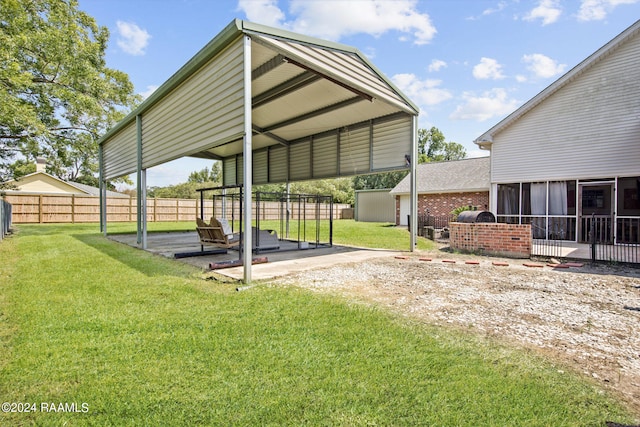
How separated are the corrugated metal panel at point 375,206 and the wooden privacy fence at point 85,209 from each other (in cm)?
799

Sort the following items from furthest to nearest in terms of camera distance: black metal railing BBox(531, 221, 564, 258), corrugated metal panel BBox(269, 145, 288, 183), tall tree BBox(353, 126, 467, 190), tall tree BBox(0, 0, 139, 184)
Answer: tall tree BBox(353, 126, 467, 190) → tall tree BBox(0, 0, 139, 184) → corrugated metal panel BBox(269, 145, 288, 183) → black metal railing BBox(531, 221, 564, 258)

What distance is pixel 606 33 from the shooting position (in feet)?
34.6

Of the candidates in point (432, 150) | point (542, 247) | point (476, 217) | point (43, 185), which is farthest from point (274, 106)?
point (432, 150)

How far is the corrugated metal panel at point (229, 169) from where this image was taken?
16297mm

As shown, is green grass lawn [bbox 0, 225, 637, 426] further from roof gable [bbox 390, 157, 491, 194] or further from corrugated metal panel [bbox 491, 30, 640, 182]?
roof gable [bbox 390, 157, 491, 194]

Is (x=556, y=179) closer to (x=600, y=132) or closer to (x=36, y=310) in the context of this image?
(x=600, y=132)

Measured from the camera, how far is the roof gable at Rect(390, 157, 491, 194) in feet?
56.6

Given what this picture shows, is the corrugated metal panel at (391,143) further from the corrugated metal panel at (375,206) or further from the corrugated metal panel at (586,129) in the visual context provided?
the corrugated metal panel at (375,206)

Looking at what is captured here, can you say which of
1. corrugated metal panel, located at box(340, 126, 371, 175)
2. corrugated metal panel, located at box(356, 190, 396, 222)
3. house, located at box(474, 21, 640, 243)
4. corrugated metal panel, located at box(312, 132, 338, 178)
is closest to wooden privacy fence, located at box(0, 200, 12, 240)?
corrugated metal panel, located at box(312, 132, 338, 178)

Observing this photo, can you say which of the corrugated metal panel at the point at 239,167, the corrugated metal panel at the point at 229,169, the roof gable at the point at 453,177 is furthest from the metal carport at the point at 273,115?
the roof gable at the point at 453,177

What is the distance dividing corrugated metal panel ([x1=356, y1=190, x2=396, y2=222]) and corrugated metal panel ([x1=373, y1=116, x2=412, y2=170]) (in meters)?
17.3

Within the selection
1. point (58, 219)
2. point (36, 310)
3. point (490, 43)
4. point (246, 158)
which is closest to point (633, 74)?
point (490, 43)

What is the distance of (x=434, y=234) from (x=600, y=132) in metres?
5.96

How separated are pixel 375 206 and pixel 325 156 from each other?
17248 millimetres
